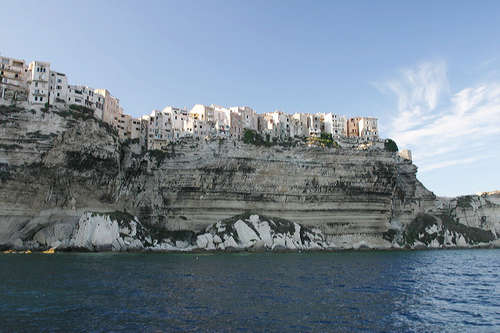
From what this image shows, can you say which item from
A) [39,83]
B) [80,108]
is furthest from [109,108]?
[39,83]

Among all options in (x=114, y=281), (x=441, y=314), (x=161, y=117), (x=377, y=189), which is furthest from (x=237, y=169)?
(x=441, y=314)

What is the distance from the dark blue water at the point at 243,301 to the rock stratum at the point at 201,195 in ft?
99.4

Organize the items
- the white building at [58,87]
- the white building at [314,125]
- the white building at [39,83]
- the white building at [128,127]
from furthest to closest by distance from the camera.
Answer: the white building at [314,125] → the white building at [128,127] → the white building at [58,87] → the white building at [39,83]

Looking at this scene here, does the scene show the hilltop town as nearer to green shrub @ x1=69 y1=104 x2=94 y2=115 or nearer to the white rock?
green shrub @ x1=69 y1=104 x2=94 y2=115

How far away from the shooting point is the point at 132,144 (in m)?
74.3

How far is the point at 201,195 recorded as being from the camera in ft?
244

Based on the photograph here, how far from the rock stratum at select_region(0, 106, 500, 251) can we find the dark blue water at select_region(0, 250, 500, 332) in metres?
30.3

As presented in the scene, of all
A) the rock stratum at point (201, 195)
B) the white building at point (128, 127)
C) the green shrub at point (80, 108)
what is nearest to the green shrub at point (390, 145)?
the rock stratum at point (201, 195)

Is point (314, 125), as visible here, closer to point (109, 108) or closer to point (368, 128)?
point (368, 128)

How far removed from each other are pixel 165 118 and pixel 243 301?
203ft

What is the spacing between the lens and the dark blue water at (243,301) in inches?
674

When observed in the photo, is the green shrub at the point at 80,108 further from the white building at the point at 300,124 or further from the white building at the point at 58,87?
the white building at the point at 300,124

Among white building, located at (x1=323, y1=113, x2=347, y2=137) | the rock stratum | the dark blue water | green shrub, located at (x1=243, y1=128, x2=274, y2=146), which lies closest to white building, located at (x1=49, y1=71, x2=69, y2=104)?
the rock stratum

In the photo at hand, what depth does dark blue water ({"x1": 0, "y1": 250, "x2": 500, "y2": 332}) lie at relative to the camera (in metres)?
17.1
